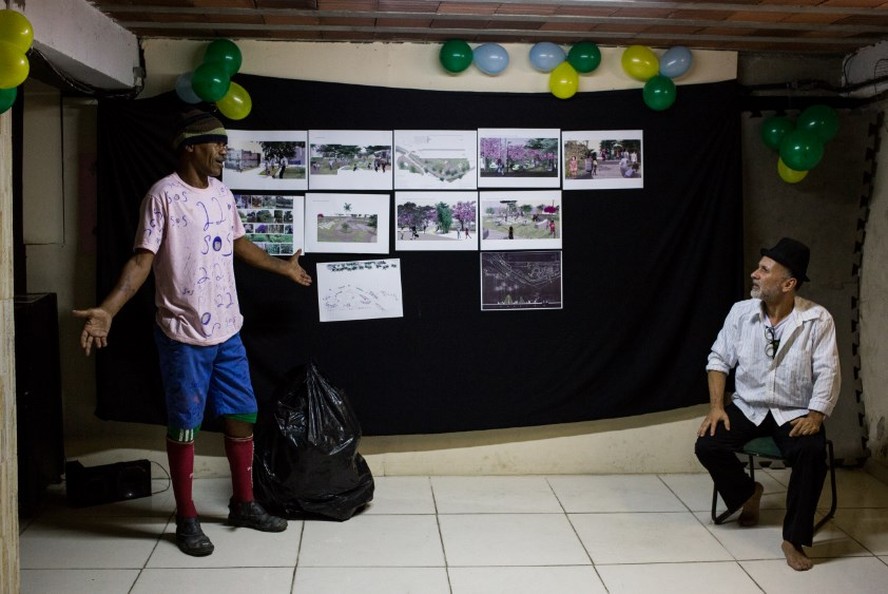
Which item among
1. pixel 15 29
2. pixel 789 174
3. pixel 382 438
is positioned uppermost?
pixel 15 29

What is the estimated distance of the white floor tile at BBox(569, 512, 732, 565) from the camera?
3402 millimetres

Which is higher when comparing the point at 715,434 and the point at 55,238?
the point at 55,238

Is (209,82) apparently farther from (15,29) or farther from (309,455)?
(309,455)

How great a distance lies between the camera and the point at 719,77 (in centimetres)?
428

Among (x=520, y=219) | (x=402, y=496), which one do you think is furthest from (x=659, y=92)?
(x=402, y=496)

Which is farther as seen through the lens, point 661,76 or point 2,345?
point 661,76

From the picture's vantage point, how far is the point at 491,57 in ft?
13.4

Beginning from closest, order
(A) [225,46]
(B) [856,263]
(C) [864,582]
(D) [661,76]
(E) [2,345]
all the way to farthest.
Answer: (E) [2,345] < (C) [864,582] < (A) [225,46] < (D) [661,76] < (B) [856,263]

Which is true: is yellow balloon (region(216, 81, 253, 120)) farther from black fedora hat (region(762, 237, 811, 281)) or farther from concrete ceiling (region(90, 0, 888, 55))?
black fedora hat (region(762, 237, 811, 281))

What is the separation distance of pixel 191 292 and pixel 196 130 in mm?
630

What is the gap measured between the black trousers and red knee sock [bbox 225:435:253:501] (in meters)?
1.89

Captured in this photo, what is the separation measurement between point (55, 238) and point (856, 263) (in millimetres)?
3993

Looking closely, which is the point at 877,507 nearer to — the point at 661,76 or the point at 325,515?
the point at 661,76

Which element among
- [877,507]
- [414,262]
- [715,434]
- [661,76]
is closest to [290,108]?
[414,262]
